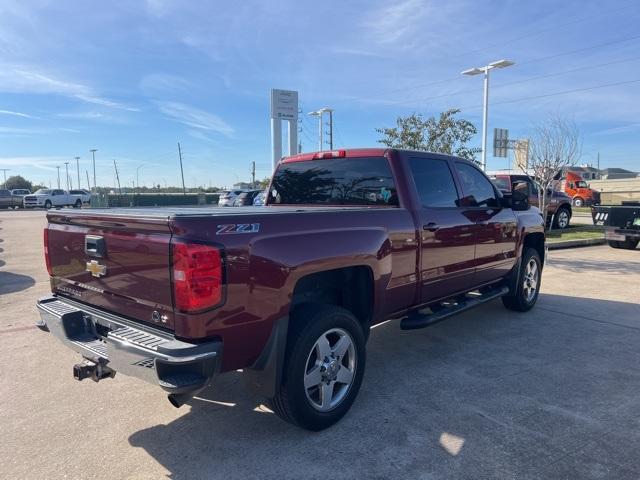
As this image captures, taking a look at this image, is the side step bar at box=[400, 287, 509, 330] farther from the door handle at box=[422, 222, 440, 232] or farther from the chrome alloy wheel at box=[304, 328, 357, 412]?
the chrome alloy wheel at box=[304, 328, 357, 412]

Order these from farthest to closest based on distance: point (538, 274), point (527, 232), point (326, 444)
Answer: point (538, 274)
point (527, 232)
point (326, 444)

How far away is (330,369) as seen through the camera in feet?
11.1

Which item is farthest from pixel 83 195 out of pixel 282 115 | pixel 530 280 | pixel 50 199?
pixel 530 280

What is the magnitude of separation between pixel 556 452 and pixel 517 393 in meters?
0.86

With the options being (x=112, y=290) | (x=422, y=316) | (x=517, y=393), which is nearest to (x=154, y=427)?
(x=112, y=290)

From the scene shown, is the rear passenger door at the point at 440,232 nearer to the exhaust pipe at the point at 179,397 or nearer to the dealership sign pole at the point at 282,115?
the exhaust pipe at the point at 179,397

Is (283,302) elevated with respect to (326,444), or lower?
elevated

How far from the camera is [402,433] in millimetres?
3283

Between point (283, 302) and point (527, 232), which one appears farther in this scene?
point (527, 232)

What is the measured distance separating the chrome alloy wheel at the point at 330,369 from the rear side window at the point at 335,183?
4.56ft

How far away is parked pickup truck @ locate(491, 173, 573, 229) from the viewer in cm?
1568

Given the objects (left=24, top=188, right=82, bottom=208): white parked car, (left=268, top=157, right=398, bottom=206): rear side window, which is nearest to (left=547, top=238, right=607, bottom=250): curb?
(left=268, top=157, right=398, bottom=206): rear side window

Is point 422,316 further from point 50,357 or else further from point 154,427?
point 50,357

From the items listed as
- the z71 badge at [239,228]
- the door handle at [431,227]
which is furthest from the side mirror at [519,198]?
the z71 badge at [239,228]
